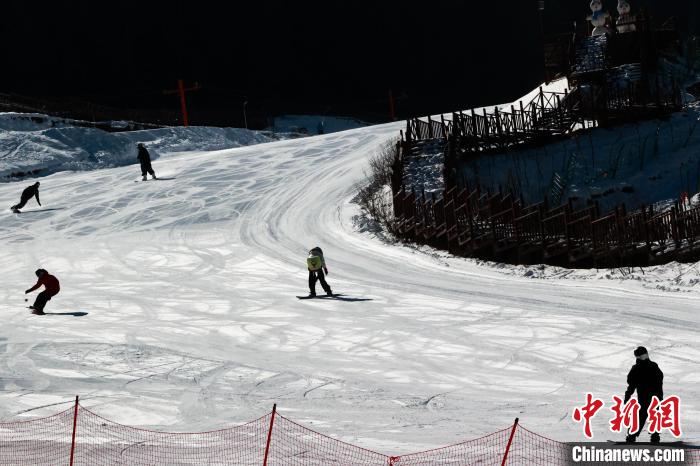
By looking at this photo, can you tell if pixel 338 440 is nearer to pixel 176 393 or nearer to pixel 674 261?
pixel 176 393

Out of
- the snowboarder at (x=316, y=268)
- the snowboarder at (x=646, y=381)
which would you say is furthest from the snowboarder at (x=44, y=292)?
the snowboarder at (x=646, y=381)

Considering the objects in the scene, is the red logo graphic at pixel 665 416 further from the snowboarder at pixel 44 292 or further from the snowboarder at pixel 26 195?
the snowboarder at pixel 26 195

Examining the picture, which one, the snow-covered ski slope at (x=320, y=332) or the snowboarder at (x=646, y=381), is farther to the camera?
the snow-covered ski slope at (x=320, y=332)

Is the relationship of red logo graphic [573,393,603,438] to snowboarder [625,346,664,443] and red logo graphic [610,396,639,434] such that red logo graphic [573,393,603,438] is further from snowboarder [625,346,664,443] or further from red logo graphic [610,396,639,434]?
snowboarder [625,346,664,443]

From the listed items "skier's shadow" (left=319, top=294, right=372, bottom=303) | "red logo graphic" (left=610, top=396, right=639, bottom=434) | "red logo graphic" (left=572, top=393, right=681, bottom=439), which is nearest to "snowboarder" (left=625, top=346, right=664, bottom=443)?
"red logo graphic" (left=572, top=393, right=681, bottom=439)

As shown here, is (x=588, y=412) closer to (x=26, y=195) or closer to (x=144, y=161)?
(x=26, y=195)

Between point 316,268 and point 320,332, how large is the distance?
308cm

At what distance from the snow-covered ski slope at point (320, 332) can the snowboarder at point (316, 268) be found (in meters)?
0.43

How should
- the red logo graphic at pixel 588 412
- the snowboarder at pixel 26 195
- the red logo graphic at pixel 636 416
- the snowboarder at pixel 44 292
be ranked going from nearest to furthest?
the red logo graphic at pixel 636 416, the red logo graphic at pixel 588 412, the snowboarder at pixel 44 292, the snowboarder at pixel 26 195

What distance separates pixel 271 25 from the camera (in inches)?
3467

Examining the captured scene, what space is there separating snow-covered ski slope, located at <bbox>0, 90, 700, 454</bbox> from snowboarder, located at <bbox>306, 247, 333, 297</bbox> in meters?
0.43

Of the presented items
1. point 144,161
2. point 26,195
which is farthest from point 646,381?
point 144,161

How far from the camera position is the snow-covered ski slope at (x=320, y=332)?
12.7 meters

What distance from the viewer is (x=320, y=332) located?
17.4 m
